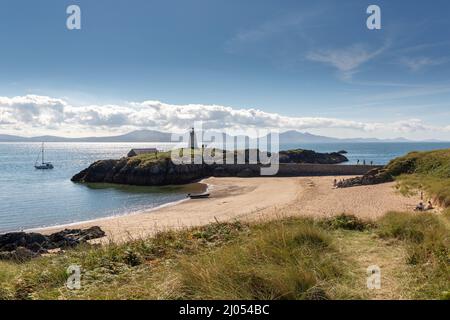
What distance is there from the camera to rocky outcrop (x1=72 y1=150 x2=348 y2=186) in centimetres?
5406

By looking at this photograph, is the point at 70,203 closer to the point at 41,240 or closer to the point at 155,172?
the point at 155,172

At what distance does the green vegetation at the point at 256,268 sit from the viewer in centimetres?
463

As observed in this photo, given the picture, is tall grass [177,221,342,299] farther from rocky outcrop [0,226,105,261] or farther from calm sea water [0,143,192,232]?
calm sea water [0,143,192,232]

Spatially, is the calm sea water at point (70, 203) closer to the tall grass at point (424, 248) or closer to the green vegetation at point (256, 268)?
the green vegetation at point (256, 268)

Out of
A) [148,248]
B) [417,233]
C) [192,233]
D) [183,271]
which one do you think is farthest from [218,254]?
[417,233]

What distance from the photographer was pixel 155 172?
178 feet

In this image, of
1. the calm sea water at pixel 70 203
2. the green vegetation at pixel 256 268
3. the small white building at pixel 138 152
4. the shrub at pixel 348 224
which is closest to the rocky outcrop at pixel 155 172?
the calm sea water at pixel 70 203

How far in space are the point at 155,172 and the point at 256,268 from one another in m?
50.5

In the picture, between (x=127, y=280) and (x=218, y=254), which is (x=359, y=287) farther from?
(x=127, y=280)

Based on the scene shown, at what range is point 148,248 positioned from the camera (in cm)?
735

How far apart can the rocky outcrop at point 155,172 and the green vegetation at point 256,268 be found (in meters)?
46.4

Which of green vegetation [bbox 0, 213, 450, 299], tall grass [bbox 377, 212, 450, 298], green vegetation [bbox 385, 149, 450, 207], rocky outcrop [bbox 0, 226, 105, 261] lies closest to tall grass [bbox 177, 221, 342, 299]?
green vegetation [bbox 0, 213, 450, 299]
